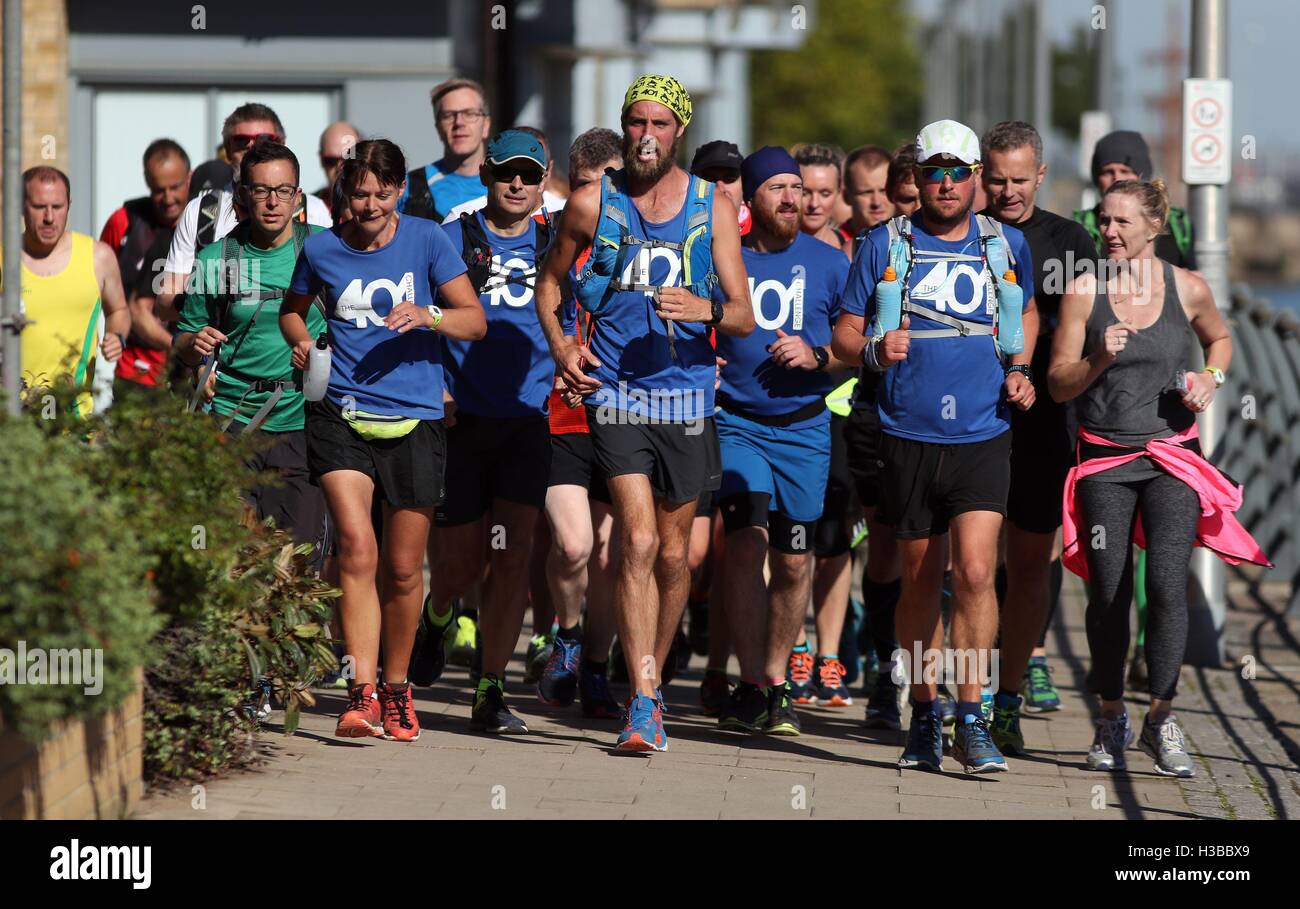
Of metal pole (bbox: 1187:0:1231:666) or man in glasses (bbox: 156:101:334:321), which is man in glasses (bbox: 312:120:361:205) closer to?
man in glasses (bbox: 156:101:334:321)

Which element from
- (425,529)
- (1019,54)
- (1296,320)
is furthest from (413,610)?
(1019,54)

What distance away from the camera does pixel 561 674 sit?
8453 millimetres

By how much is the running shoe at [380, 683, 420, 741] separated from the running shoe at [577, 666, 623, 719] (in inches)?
39.1

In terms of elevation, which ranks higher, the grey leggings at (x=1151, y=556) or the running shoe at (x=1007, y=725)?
the grey leggings at (x=1151, y=556)

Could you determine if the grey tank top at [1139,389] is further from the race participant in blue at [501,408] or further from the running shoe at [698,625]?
the running shoe at [698,625]

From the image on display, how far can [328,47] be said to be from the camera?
15539mm

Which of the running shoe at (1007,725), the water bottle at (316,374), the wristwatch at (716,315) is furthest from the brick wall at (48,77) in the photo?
the running shoe at (1007,725)

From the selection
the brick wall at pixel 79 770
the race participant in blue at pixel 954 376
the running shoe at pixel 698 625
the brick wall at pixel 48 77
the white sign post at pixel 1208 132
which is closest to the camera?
the brick wall at pixel 79 770

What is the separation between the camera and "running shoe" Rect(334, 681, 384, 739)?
24.1ft

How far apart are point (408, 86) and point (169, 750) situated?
9.88 metres

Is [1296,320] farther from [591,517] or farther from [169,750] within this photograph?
[169,750]

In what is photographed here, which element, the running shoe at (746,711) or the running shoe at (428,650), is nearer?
the running shoe at (746,711)

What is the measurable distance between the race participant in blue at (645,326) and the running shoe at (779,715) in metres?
0.69

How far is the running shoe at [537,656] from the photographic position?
9.26 meters
